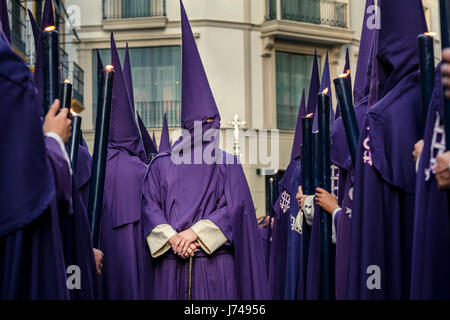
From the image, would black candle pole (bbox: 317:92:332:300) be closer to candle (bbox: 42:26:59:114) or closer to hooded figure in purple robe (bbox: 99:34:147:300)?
candle (bbox: 42:26:59:114)

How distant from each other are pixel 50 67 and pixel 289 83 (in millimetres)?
22124

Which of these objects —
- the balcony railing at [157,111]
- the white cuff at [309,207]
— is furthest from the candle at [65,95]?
the balcony railing at [157,111]

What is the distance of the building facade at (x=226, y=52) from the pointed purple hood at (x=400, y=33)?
1894 cm

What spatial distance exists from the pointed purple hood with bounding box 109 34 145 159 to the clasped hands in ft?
6.50

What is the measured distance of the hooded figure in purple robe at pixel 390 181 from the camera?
13.4 feet

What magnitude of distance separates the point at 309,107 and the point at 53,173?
17.6 ft

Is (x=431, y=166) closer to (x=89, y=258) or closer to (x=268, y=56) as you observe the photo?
(x=89, y=258)

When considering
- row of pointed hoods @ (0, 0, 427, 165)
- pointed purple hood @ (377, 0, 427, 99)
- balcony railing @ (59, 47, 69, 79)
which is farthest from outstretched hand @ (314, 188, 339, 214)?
balcony railing @ (59, 47, 69, 79)

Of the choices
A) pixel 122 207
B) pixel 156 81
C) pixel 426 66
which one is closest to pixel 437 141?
pixel 426 66

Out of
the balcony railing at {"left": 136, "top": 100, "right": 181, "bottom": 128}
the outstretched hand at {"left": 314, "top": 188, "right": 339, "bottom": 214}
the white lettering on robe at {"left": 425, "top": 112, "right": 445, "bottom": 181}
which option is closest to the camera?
the white lettering on robe at {"left": 425, "top": 112, "right": 445, "bottom": 181}

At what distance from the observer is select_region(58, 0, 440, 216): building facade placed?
2402cm

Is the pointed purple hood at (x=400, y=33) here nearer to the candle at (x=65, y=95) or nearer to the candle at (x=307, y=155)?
the candle at (x=307, y=155)

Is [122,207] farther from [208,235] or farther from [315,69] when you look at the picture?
[315,69]
